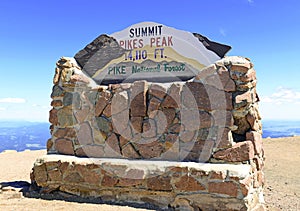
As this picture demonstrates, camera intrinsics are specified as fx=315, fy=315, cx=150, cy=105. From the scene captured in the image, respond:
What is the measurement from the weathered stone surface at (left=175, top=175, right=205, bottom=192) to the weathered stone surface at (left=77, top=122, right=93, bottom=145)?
1.72 m

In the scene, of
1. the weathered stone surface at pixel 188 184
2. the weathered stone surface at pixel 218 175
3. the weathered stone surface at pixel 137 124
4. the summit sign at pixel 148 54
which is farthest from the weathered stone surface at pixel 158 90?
the weathered stone surface at pixel 218 175

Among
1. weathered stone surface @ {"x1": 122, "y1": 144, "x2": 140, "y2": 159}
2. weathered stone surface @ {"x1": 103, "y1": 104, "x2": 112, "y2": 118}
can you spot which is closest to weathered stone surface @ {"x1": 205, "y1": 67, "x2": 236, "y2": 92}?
weathered stone surface @ {"x1": 122, "y1": 144, "x2": 140, "y2": 159}

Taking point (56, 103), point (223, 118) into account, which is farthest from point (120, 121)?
point (223, 118)

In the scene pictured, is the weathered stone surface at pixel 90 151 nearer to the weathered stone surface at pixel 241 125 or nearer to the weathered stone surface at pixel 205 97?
the weathered stone surface at pixel 205 97

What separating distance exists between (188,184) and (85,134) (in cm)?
198

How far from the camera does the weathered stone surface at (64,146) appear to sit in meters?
5.35

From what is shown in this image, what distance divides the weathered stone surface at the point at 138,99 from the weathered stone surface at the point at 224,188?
1.48 m

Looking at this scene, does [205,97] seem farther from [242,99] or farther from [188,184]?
[188,184]

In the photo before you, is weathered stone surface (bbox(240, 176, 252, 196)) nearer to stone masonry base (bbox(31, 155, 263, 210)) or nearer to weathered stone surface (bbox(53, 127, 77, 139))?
stone masonry base (bbox(31, 155, 263, 210))

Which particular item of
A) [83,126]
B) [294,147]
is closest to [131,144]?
[83,126]

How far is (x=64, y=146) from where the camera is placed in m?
5.39

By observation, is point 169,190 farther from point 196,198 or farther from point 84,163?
point 84,163

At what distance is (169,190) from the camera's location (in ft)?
14.4

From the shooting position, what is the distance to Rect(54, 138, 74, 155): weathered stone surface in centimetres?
535
